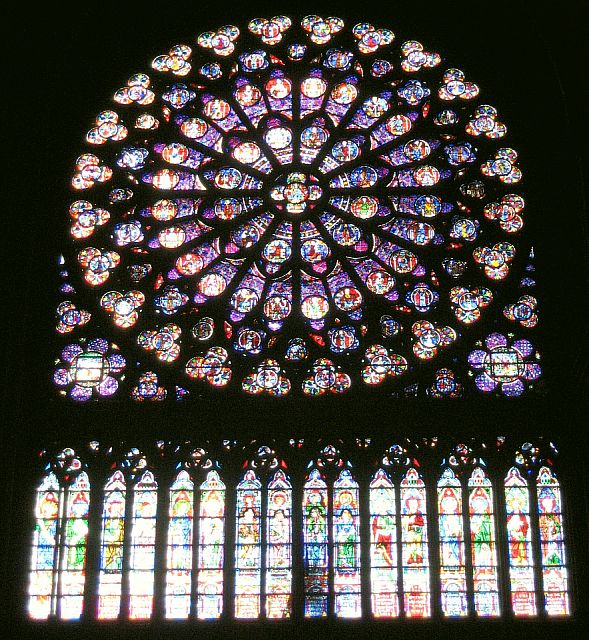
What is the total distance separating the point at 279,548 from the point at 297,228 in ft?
13.1

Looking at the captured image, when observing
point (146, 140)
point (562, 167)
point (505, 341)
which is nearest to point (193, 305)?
point (146, 140)

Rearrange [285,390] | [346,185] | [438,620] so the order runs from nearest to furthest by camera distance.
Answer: [438,620], [285,390], [346,185]

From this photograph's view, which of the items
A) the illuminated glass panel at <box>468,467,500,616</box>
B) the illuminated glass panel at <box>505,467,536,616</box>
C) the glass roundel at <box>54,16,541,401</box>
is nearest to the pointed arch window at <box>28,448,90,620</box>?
the glass roundel at <box>54,16,541,401</box>

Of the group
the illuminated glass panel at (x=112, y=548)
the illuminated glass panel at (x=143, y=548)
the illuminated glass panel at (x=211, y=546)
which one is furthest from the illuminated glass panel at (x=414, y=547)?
the illuminated glass panel at (x=112, y=548)

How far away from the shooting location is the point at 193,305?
16438 millimetres

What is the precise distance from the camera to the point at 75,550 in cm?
1526

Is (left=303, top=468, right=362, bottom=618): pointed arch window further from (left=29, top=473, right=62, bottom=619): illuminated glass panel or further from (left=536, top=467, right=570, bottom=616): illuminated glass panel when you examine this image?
(left=29, top=473, right=62, bottom=619): illuminated glass panel

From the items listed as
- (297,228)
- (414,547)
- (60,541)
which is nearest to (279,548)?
(414,547)

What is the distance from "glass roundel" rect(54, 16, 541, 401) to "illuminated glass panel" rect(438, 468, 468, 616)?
45.0 inches

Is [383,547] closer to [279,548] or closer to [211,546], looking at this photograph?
[279,548]

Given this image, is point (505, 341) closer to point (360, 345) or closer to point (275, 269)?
point (360, 345)

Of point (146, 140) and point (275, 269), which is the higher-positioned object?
point (146, 140)

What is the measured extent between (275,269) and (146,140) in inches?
97.6

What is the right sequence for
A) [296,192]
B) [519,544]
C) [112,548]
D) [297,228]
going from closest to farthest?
1. [519,544]
2. [112,548]
3. [297,228]
4. [296,192]
